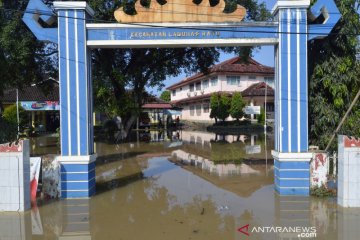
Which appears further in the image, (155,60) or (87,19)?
(155,60)

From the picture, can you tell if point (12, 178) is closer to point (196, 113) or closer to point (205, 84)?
point (205, 84)

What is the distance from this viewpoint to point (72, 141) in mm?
8297

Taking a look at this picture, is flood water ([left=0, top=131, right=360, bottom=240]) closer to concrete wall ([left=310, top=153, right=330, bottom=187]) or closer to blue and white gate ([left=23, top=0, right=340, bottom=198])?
concrete wall ([left=310, top=153, right=330, bottom=187])

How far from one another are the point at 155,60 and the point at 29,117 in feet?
46.4

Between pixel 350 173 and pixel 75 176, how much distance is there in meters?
6.07

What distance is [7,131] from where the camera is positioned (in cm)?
1155

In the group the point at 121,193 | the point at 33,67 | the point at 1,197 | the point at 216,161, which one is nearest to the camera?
the point at 1,197

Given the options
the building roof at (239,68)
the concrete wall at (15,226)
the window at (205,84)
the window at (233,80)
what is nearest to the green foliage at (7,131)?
the concrete wall at (15,226)

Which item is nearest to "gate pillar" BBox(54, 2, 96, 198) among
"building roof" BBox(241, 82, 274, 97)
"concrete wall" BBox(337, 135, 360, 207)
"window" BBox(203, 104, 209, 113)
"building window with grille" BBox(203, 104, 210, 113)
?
"concrete wall" BBox(337, 135, 360, 207)

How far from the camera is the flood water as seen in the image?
19.5ft

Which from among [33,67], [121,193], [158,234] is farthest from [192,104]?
[158,234]

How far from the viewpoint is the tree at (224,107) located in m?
31.9

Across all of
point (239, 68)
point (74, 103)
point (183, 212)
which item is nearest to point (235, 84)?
point (239, 68)

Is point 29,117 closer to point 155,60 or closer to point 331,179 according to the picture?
point 155,60
